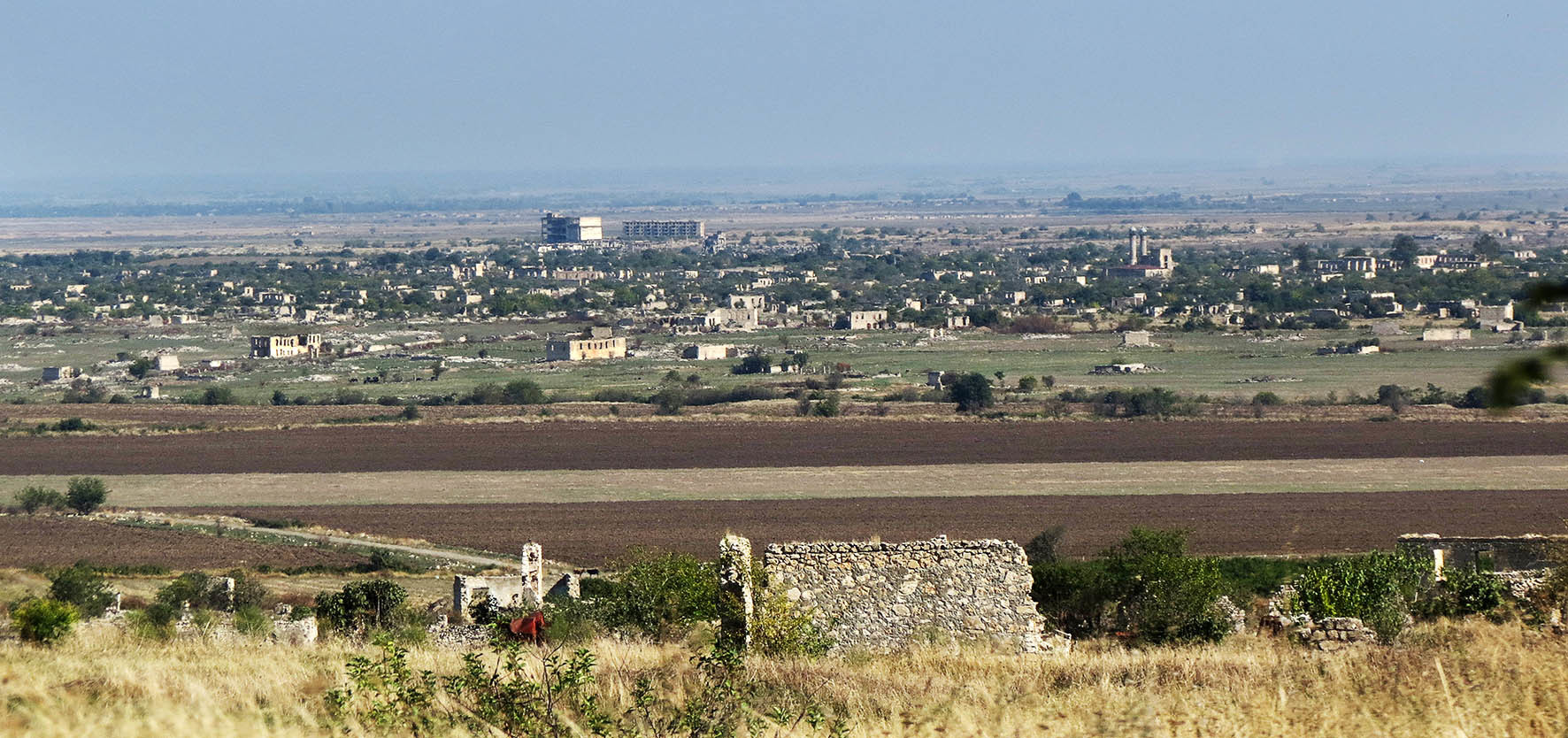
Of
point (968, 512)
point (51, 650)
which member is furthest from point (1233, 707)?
point (968, 512)

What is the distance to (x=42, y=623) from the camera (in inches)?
510

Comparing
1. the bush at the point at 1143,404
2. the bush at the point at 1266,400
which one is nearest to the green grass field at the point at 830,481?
the bush at the point at 1143,404

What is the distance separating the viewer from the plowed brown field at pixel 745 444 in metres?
38.7

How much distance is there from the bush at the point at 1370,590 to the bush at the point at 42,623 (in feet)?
30.2

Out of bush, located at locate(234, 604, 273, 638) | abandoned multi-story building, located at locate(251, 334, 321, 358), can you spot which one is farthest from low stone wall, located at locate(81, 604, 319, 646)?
abandoned multi-story building, located at locate(251, 334, 321, 358)

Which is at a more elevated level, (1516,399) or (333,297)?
(1516,399)

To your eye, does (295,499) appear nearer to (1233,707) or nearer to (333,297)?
(1233,707)

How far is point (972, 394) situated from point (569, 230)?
5798 inches

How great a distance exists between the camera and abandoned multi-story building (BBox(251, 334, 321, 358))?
7269 cm

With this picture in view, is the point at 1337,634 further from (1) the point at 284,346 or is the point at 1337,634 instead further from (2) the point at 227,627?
(1) the point at 284,346

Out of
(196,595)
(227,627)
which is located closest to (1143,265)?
(196,595)

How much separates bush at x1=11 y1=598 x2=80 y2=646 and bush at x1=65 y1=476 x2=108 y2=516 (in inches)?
806

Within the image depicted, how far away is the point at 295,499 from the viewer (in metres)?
34.0

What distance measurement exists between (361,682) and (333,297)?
99.8 m
